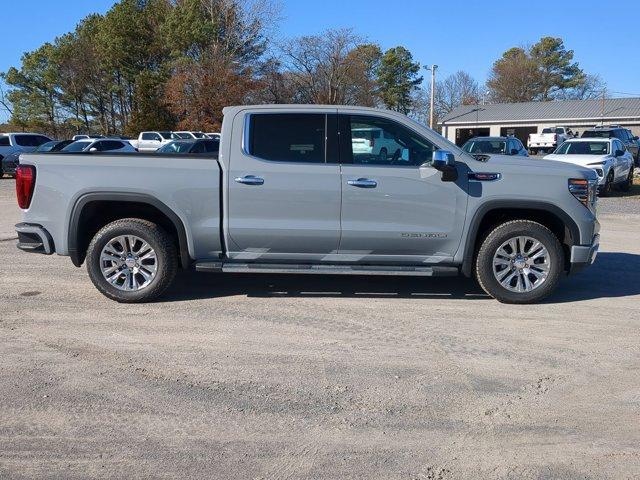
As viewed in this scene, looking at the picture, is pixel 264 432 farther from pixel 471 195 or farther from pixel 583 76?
pixel 583 76

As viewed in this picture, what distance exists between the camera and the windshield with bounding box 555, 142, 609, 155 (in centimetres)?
1981

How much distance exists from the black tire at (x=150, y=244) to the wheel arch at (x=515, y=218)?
304 centimetres

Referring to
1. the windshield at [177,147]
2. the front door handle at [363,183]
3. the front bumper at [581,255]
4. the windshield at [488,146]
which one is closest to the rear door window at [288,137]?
the front door handle at [363,183]

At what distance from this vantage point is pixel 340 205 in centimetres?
637

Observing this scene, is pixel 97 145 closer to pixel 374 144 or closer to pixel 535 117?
pixel 374 144

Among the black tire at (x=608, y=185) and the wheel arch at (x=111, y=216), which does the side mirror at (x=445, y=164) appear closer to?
the wheel arch at (x=111, y=216)

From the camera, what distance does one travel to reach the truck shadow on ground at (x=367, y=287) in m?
7.04

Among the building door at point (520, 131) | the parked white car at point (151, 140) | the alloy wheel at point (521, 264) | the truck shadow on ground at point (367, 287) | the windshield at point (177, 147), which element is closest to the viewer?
the alloy wheel at point (521, 264)

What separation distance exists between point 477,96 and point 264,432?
3375 inches

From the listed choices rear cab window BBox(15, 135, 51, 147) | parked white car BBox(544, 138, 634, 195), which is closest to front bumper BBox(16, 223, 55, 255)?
parked white car BBox(544, 138, 634, 195)

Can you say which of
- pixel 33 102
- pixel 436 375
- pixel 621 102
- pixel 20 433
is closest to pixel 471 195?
pixel 436 375

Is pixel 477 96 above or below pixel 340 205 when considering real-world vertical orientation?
above

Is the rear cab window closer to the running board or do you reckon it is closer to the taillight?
the taillight

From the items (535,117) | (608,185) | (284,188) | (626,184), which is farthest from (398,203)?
(535,117)
